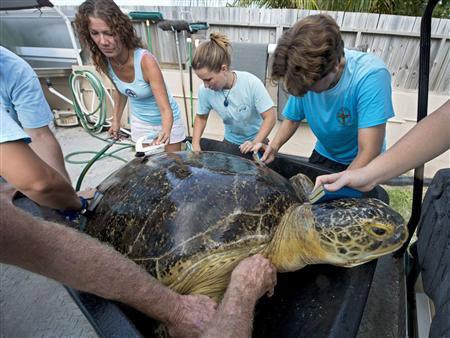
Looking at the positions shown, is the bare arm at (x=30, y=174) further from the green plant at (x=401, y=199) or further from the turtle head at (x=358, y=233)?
the green plant at (x=401, y=199)

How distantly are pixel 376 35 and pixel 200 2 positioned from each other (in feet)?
8.18

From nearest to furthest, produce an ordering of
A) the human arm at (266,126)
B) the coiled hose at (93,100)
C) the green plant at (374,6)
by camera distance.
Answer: the human arm at (266,126) < the green plant at (374,6) < the coiled hose at (93,100)

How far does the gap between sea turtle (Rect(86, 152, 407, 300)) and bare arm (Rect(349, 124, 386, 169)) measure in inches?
11.0

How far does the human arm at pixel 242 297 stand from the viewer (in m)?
0.61

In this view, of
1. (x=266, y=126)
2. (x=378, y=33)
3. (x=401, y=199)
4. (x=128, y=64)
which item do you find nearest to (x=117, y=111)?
(x=128, y=64)

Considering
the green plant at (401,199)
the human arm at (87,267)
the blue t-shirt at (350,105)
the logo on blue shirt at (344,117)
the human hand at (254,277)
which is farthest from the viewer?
the green plant at (401,199)

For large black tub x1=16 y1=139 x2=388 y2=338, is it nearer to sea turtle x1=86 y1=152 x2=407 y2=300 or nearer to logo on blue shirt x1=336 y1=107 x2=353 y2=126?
sea turtle x1=86 y1=152 x2=407 y2=300

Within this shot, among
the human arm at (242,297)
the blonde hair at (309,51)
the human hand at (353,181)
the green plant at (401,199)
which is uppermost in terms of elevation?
the blonde hair at (309,51)

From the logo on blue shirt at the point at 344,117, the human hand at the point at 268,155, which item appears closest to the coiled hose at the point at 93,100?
the human hand at the point at 268,155

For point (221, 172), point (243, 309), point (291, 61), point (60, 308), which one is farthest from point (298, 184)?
point (60, 308)

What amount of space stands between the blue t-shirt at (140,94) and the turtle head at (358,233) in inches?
53.9

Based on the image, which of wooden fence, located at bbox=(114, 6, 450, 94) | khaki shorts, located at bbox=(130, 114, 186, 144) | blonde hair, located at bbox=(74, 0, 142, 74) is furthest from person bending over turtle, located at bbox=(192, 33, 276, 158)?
wooden fence, located at bbox=(114, 6, 450, 94)

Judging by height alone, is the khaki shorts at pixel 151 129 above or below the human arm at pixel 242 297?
below

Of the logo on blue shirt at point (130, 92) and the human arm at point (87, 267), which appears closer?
the human arm at point (87, 267)
